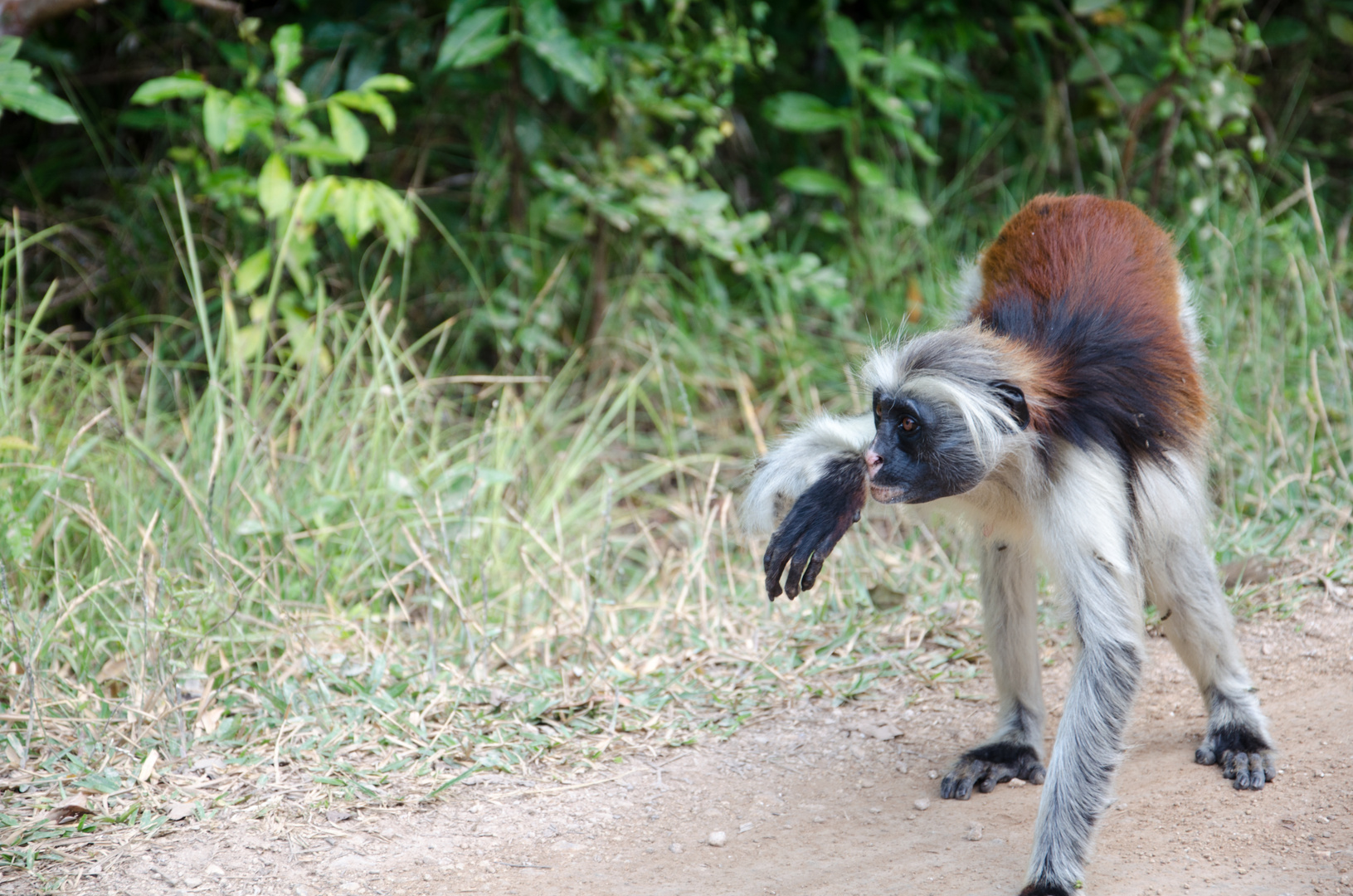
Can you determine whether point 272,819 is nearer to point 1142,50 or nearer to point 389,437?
point 389,437

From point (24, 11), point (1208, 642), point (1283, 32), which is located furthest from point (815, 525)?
point (1283, 32)

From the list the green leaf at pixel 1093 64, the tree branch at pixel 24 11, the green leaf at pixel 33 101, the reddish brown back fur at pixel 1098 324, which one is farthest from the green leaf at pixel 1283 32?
the green leaf at pixel 33 101

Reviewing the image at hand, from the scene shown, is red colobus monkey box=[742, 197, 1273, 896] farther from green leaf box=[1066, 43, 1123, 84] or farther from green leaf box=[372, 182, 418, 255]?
green leaf box=[1066, 43, 1123, 84]

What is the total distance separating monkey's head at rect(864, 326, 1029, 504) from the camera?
3223 mm

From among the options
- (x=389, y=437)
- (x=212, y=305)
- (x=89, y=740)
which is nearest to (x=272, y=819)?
(x=89, y=740)

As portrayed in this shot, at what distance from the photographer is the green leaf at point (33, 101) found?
4191mm

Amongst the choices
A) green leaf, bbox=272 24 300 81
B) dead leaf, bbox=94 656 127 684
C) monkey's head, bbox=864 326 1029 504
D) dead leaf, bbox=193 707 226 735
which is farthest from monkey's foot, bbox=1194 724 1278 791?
green leaf, bbox=272 24 300 81

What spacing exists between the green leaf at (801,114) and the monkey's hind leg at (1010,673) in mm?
3638

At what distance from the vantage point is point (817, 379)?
6.80 meters

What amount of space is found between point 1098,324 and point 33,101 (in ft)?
12.1

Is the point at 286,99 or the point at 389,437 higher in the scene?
the point at 286,99

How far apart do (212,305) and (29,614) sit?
255cm

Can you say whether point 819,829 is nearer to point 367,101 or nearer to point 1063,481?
point 1063,481

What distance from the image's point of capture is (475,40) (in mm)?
5383
